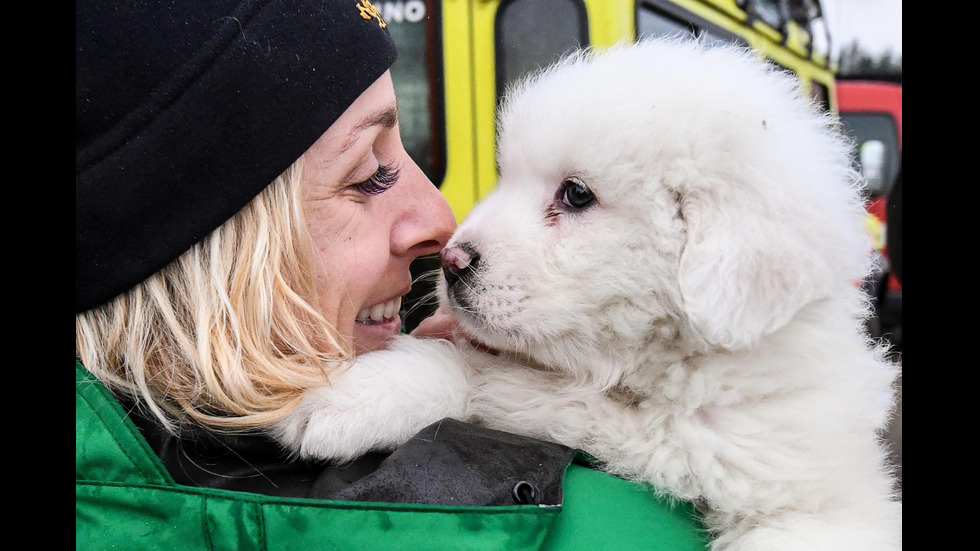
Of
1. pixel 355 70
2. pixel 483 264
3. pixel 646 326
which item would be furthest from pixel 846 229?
pixel 355 70

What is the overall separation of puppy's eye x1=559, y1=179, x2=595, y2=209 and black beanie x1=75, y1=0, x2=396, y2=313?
607 millimetres

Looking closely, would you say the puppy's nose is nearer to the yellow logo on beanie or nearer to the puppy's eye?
the puppy's eye

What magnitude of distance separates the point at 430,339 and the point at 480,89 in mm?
2871

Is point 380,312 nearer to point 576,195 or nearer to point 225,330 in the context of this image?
point 225,330

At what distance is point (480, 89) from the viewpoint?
4.55m

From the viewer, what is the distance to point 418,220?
2127 mm

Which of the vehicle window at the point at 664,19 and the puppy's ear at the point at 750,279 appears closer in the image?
the puppy's ear at the point at 750,279

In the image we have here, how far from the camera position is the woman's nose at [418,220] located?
6.83 ft

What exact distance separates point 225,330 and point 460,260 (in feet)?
1.90

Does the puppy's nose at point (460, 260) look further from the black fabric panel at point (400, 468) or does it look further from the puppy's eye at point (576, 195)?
the black fabric panel at point (400, 468)

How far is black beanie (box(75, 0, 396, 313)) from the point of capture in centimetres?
147

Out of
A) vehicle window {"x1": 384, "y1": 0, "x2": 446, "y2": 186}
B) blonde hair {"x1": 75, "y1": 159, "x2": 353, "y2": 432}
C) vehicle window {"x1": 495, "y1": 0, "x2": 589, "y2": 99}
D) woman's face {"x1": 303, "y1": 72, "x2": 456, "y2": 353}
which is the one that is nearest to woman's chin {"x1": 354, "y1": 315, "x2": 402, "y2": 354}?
woman's face {"x1": 303, "y1": 72, "x2": 456, "y2": 353}

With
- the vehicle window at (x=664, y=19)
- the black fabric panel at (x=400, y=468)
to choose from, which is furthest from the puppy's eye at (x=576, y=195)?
the vehicle window at (x=664, y=19)
